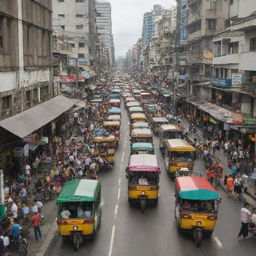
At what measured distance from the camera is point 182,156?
2945 cm

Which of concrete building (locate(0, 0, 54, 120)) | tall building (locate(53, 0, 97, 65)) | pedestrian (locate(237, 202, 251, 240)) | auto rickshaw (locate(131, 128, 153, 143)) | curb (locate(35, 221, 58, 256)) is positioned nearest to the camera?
curb (locate(35, 221, 58, 256))

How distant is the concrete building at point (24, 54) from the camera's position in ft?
85.5

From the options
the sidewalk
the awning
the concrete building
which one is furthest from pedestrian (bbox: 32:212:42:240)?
the sidewalk

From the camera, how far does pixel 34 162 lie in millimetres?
29531

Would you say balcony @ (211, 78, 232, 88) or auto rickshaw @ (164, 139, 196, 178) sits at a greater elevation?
balcony @ (211, 78, 232, 88)

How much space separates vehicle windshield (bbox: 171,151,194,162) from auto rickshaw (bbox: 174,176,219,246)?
35.0 feet

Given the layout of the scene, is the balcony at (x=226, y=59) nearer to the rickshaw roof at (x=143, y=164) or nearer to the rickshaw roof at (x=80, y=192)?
the rickshaw roof at (x=143, y=164)

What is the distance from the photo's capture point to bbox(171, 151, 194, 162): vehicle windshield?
29094 millimetres

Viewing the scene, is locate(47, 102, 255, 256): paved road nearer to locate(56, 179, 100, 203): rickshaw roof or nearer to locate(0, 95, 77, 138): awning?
locate(56, 179, 100, 203): rickshaw roof

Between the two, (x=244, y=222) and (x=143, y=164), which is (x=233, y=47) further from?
(x=244, y=222)

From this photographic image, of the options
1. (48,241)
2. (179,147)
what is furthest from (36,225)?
(179,147)

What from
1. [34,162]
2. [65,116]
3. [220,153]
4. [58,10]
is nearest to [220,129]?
[220,153]

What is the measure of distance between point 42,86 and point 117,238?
22.9 meters

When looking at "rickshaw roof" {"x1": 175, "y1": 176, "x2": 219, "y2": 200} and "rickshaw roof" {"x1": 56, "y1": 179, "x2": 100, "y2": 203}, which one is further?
"rickshaw roof" {"x1": 175, "y1": 176, "x2": 219, "y2": 200}
